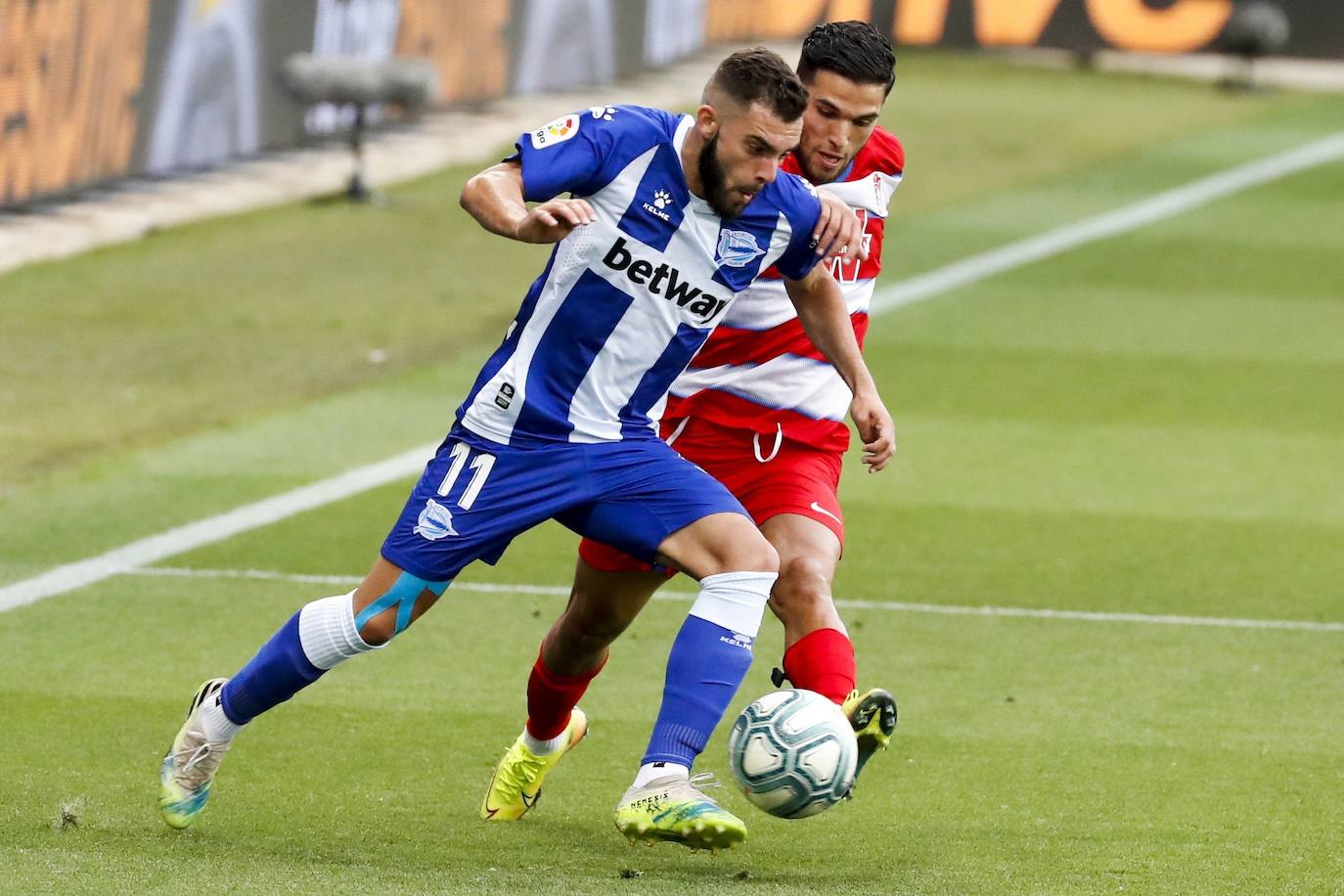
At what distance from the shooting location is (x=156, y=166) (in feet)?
52.1

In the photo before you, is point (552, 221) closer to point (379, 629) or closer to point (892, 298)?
point (379, 629)

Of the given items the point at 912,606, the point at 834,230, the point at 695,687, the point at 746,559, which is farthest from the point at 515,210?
the point at 912,606

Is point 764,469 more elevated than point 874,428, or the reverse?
point 874,428

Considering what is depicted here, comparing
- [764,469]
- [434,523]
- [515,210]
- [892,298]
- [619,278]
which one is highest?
[515,210]

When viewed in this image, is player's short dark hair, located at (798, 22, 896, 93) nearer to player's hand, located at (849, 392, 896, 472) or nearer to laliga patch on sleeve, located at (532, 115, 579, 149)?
laliga patch on sleeve, located at (532, 115, 579, 149)

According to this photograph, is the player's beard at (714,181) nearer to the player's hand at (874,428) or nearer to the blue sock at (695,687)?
the player's hand at (874,428)

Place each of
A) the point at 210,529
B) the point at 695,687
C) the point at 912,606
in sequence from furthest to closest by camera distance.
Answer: the point at 210,529, the point at 912,606, the point at 695,687

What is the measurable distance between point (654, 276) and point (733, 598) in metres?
0.83

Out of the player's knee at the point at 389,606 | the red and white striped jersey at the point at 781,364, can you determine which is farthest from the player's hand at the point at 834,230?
the player's knee at the point at 389,606

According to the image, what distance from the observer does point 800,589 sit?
569 centimetres

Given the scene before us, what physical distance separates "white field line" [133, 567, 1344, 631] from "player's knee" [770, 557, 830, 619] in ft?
8.14

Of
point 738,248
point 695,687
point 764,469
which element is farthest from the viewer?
point 764,469

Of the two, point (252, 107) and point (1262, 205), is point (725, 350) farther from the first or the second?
point (1262, 205)

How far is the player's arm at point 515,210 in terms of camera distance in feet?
15.9
